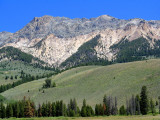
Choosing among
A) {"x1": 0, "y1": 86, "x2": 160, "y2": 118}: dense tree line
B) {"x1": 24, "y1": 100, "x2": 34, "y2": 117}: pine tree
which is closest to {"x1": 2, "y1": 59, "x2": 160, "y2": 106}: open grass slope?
{"x1": 0, "y1": 86, "x2": 160, "y2": 118}: dense tree line

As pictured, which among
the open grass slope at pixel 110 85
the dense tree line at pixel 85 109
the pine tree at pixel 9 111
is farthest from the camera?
the open grass slope at pixel 110 85

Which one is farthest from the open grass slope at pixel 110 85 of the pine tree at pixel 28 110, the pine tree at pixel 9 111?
the pine tree at pixel 9 111

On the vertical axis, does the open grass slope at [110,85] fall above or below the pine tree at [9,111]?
above

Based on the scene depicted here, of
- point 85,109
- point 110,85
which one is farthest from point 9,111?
point 110,85

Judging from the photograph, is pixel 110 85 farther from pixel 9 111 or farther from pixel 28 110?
pixel 9 111

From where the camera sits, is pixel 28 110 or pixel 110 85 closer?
pixel 28 110

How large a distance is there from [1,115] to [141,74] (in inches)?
3508

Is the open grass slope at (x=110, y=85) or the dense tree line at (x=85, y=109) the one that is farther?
the open grass slope at (x=110, y=85)

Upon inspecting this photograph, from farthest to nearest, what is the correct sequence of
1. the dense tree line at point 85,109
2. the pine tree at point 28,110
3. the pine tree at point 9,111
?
1. the pine tree at point 9,111
2. the pine tree at point 28,110
3. the dense tree line at point 85,109

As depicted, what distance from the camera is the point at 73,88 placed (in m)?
182

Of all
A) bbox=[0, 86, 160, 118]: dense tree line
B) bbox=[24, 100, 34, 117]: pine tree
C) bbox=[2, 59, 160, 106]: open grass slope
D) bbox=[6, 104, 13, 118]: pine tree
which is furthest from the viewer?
bbox=[2, 59, 160, 106]: open grass slope

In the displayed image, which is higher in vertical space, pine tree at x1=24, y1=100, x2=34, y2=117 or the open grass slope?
the open grass slope

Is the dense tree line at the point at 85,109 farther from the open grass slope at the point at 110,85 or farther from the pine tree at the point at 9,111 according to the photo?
the open grass slope at the point at 110,85

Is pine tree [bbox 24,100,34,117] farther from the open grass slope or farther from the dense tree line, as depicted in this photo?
the open grass slope
